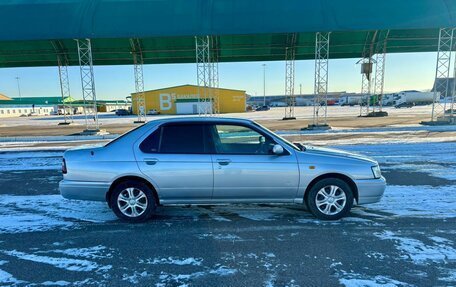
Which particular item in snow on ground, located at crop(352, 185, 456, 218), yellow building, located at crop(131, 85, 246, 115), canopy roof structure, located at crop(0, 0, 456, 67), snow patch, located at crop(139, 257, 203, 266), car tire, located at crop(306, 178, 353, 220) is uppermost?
canopy roof structure, located at crop(0, 0, 456, 67)

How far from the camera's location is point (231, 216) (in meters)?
4.86

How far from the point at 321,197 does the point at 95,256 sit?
327 cm

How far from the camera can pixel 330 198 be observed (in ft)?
15.1

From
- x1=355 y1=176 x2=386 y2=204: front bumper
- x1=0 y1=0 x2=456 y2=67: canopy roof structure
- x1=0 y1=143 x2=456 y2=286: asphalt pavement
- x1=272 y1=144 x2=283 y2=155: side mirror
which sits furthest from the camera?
x1=0 y1=0 x2=456 y2=67: canopy roof structure

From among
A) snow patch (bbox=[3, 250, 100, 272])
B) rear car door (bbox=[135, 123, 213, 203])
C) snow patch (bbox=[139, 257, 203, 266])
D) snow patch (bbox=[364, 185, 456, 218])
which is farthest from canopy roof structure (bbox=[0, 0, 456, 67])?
snow patch (bbox=[3, 250, 100, 272])

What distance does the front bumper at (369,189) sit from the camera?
14.9 feet

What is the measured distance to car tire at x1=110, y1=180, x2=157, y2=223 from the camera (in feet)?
15.2

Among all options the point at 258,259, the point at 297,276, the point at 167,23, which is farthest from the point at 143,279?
the point at 167,23

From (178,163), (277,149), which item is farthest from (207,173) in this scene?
(277,149)

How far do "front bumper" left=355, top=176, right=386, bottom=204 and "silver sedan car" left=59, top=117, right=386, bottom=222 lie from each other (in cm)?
1

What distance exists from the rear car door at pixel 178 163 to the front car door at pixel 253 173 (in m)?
0.17

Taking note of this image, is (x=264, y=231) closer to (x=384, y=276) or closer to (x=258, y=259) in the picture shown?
(x=258, y=259)

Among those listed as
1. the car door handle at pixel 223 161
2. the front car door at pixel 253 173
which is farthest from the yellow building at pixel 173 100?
the car door handle at pixel 223 161

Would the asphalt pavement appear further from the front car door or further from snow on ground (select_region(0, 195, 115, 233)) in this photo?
the front car door
